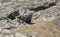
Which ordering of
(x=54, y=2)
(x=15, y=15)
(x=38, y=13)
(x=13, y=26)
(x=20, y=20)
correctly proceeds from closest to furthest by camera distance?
(x=13, y=26) → (x=20, y=20) → (x=15, y=15) → (x=38, y=13) → (x=54, y=2)

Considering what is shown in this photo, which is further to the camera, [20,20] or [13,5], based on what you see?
[13,5]

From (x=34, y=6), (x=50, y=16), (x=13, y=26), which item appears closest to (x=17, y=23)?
(x=13, y=26)

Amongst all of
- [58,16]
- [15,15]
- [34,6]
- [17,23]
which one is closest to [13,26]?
[17,23]

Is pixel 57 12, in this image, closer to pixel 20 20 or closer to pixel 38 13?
pixel 38 13

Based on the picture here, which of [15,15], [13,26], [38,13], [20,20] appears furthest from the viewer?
[38,13]

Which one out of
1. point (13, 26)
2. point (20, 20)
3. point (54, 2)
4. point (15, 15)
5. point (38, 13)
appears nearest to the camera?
point (13, 26)

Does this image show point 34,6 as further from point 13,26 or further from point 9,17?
point 13,26
